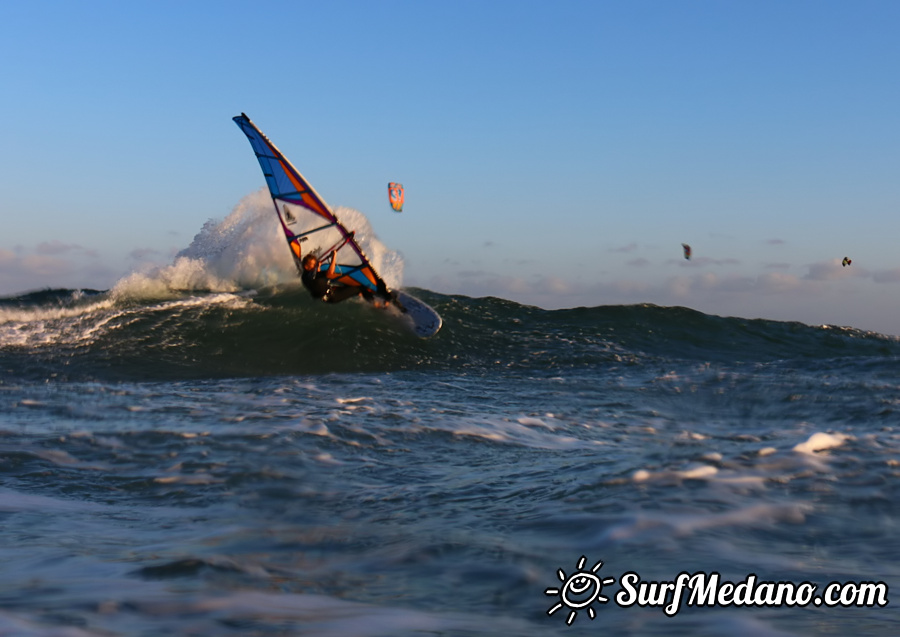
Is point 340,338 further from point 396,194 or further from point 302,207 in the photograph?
point 396,194

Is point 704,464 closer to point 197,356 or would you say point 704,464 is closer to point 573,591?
point 573,591

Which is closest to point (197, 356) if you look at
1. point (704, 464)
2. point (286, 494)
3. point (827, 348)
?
point (286, 494)

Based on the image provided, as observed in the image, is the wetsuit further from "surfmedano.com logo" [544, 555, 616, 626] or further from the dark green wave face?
"surfmedano.com logo" [544, 555, 616, 626]

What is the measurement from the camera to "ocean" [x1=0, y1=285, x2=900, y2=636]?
95.5 inches

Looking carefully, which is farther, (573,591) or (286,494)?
(286,494)

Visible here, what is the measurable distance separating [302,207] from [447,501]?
1033 cm

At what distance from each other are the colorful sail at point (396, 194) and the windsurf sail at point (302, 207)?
1.24 m

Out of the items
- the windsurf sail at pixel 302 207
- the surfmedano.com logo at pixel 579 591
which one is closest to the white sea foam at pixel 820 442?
the surfmedano.com logo at pixel 579 591

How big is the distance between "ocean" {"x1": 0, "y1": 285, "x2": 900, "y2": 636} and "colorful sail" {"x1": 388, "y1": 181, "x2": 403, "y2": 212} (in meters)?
4.56

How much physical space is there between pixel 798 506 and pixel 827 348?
507 inches

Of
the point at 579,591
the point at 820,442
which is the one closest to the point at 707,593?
the point at 579,591

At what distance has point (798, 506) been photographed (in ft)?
12.4

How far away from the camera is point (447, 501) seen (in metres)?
4.01

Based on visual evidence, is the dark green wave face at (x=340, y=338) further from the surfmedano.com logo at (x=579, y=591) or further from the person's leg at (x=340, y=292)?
the surfmedano.com logo at (x=579, y=591)
